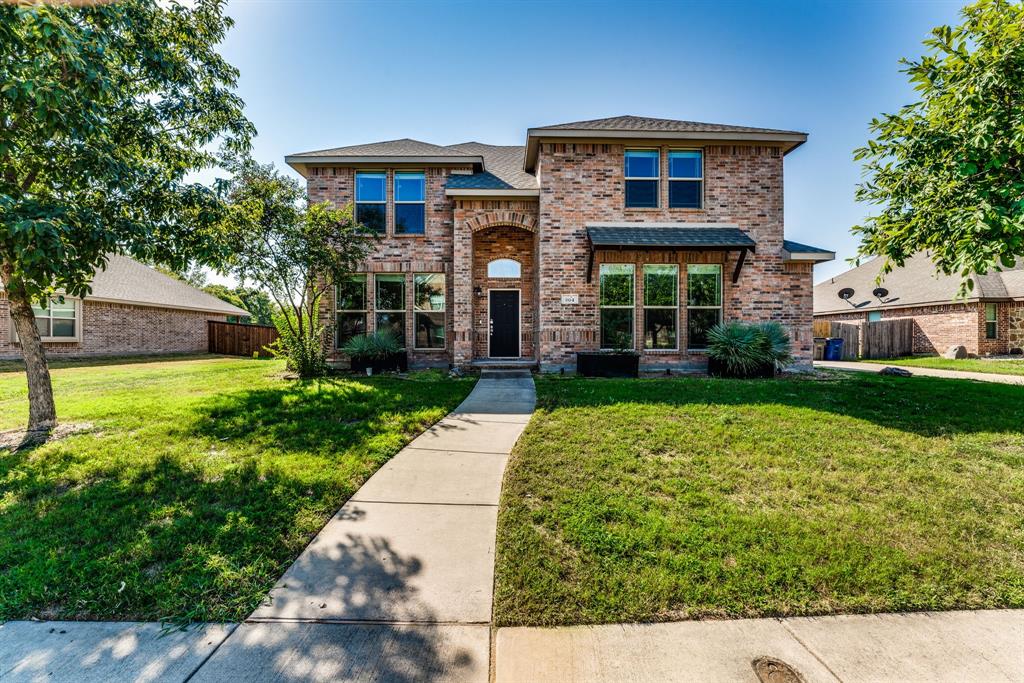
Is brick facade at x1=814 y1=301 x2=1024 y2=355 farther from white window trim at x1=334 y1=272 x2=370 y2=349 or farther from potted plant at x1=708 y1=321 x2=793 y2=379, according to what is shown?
white window trim at x1=334 y1=272 x2=370 y2=349

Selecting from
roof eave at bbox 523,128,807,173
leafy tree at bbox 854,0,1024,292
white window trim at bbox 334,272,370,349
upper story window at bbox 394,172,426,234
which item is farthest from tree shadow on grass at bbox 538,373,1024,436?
upper story window at bbox 394,172,426,234

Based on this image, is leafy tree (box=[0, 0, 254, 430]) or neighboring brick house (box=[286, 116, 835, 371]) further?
neighboring brick house (box=[286, 116, 835, 371])

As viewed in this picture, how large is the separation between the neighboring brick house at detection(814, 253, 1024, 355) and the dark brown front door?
567 inches

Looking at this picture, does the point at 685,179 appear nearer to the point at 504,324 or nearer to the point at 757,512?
the point at 504,324

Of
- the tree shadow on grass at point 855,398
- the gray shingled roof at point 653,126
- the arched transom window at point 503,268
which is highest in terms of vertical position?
the gray shingled roof at point 653,126

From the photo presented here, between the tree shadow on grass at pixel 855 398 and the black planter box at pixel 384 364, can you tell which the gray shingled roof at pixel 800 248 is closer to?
the tree shadow on grass at pixel 855 398

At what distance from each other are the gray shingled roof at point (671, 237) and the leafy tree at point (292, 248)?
5777 millimetres

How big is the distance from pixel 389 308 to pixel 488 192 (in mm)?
4180

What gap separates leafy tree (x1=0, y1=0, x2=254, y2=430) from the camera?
4391 millimetres

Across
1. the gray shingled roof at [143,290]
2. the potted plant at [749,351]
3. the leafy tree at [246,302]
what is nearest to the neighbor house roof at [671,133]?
the potted plant at [749,351]

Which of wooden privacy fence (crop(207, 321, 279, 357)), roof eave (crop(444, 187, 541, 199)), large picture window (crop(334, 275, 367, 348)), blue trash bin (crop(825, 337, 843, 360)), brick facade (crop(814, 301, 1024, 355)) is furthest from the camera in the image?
wooden privacy fence (crop(207, 321, 279, 357))

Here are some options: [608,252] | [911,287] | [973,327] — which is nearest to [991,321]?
[973,327]

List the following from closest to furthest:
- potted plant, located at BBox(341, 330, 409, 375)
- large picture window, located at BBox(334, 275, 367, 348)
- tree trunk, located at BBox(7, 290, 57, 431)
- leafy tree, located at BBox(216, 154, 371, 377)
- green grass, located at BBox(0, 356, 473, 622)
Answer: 1. green grass, located at BBox(0, 356, 473, 622)
2. tree trunk, located at BBox(7, 290, 57, 431)
3. leafy tree, located at BBox(216, 154, 371, 377)
4. potted plant, located at BBox(341, 330, 409, 375)
5. large picture window, located at BBox(334, 275, 367, 348)

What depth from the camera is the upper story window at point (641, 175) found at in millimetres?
10828
